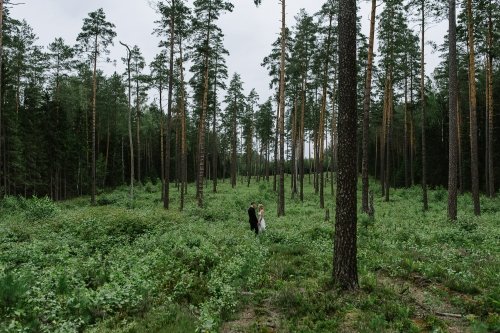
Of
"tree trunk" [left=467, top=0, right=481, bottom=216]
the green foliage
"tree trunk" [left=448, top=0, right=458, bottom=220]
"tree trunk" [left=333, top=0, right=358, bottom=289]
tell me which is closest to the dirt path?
"tree trunk" [left=333, top=0, right=358, bottom=289]

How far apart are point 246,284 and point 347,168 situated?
3.52 m

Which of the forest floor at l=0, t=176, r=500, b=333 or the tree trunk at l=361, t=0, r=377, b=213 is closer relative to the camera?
the forest floor at l=0, t=176, r=500, b=333

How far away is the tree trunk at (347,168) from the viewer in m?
7.14

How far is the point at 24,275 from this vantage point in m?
7.54

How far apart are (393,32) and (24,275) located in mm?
28695

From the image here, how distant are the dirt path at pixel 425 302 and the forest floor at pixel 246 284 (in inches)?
1.0

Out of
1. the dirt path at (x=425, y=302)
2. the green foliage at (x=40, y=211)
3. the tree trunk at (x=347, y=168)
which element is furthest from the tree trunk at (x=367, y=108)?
the green foliage at (x=40, y=211)

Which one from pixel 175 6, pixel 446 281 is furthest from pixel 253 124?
Answer: pixel 446 281

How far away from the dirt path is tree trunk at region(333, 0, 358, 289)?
1.18m

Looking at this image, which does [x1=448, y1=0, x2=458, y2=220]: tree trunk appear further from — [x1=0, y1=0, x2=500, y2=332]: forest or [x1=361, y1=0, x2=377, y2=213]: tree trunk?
[x1=361, y1=0, x2=377, y2=213]: tree trunk

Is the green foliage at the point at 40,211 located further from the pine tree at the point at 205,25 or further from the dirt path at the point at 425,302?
the dirt path at the point at 425,302

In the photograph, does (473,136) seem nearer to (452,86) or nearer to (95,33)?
(452,86)

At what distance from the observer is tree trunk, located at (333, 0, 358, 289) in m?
7.14

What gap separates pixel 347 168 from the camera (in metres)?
7.15
